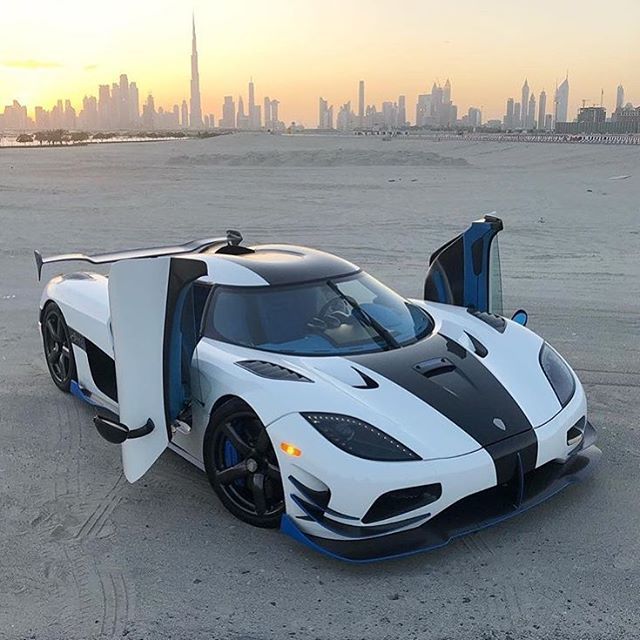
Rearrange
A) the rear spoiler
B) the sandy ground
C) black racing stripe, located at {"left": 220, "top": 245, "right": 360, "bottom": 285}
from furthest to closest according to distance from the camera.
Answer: the rear spoiler → black racing stripe, located at {"left": 220, "top": 245, "right": 360, "bottom": 285} → the sandy ground

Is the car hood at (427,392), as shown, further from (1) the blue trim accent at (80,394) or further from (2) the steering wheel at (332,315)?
(1) the blue trim accent at (80,394)

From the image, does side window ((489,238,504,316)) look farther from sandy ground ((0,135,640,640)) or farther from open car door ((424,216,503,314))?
sandy ground ((0,135,640,640))

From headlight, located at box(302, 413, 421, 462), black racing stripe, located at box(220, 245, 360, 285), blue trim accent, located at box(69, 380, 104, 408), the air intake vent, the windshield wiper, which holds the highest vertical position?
black racing stripe, located at box(220, 245, 360, 285)

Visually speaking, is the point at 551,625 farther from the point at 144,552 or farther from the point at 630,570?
the point at 144,552

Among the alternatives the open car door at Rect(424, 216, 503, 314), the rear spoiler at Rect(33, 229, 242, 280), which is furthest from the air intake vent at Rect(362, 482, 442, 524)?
the open car door at Rect(424, 216, 503, 314)

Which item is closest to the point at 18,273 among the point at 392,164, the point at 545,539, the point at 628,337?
the point at 628,337

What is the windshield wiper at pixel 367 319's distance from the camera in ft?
14.8

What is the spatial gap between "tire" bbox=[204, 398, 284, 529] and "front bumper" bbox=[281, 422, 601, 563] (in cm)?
23

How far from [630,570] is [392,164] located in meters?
37.5

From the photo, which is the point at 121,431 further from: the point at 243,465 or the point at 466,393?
the point at 466,393

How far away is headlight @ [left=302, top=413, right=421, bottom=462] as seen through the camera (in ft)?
11.5

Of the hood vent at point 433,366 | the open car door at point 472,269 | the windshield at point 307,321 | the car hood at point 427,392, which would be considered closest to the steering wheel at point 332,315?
the windshield at point 307,321

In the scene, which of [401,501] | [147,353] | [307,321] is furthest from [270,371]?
[401,501]

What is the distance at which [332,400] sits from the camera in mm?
3734
